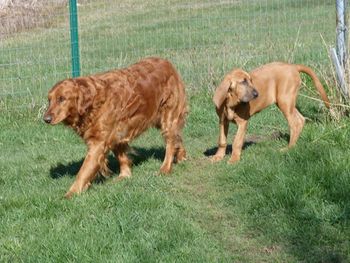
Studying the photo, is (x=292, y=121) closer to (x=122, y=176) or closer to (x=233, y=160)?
(x=233, y=160)

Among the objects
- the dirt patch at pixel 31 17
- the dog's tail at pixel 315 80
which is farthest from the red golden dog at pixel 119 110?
the dirt patch at pixel 31 17

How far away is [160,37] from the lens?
50.0 ft

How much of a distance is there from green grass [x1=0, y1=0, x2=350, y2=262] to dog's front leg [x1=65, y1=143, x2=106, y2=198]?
0.38 ft

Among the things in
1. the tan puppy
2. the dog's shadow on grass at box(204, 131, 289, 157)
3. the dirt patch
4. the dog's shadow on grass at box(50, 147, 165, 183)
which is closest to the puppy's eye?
the tan puppy

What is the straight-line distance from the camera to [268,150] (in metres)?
7.66

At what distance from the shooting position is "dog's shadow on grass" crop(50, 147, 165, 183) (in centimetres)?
761

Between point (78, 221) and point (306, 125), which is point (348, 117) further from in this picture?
point (78, 221)

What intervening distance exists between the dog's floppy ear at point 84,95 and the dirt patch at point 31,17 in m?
5.31

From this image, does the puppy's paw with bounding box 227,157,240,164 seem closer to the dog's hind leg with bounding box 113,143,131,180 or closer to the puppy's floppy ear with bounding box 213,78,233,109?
the puppy's floppy ear with bounding box 213,78,233,109

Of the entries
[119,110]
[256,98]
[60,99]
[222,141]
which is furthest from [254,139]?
[60,99]

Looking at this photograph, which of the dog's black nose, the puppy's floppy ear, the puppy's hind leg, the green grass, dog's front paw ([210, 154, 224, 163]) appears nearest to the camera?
the green grass

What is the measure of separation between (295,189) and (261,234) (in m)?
0.73

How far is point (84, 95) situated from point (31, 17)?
6.42m

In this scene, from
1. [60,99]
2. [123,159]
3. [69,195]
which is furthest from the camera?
[123,159]
